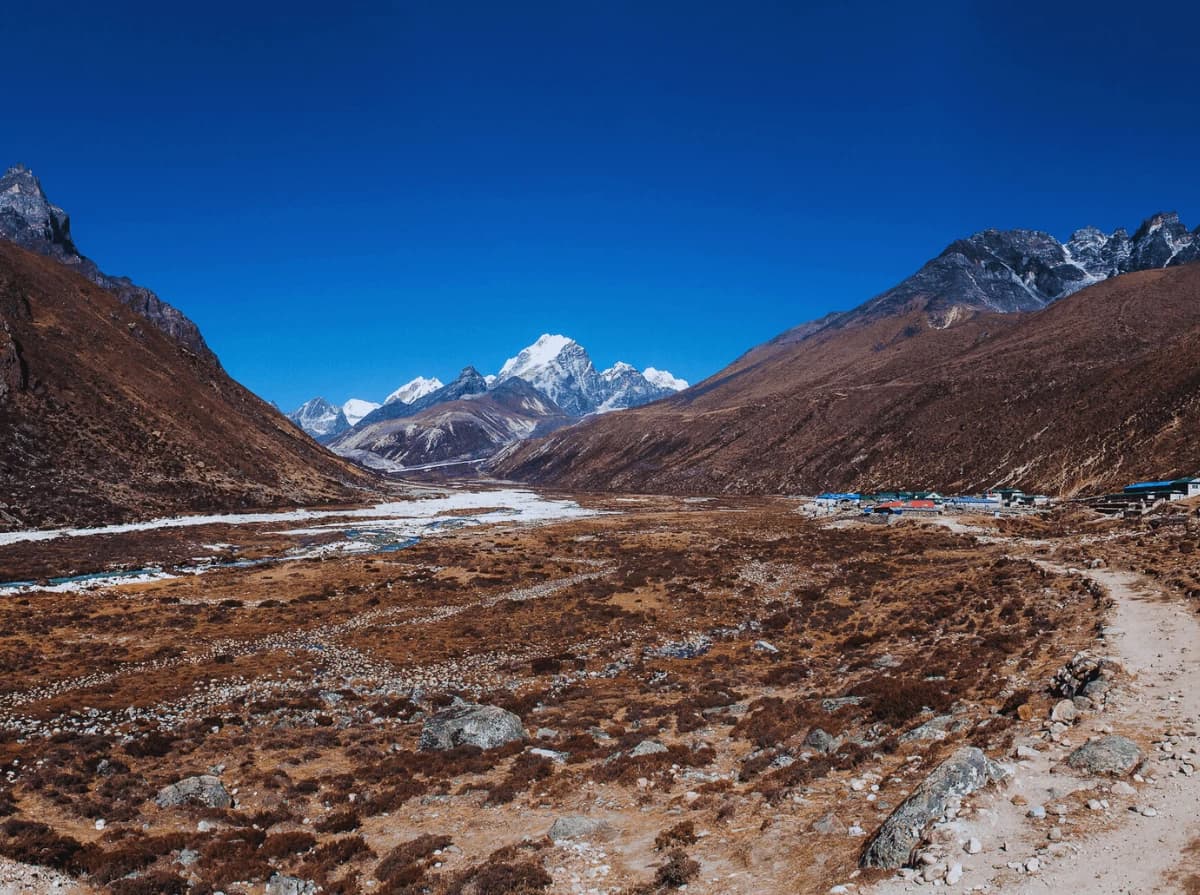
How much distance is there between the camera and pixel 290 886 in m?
14.1

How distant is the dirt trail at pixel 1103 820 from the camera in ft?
33.8

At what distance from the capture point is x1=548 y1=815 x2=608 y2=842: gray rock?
15086 millimetres

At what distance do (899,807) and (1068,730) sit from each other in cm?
560

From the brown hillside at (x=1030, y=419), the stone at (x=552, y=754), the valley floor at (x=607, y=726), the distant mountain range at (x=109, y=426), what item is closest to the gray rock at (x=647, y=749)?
the valley floor at (x=607, y=726)

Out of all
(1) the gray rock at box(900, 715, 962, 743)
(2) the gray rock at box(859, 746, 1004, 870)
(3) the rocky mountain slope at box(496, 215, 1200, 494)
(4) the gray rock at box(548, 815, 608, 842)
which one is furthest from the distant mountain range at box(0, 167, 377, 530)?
(3) the rocky mountain slope at box(496, 215, 1200, 494)

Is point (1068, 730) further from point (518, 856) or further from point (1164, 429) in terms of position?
point (1164, 429)

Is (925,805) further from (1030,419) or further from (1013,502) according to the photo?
(1030,419)

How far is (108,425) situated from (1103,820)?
137769 mm

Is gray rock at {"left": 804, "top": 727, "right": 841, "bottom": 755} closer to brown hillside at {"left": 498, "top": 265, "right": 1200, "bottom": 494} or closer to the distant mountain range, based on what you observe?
brown hillside at {"left": 498, "top": 265, "right": 1200, "bottom": 494}

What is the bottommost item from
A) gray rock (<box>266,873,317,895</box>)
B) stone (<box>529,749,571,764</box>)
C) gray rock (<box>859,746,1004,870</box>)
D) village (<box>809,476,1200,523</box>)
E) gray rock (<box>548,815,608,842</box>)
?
stone (<box>529,749,571,764</box>)

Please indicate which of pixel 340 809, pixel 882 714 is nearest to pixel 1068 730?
pixel 882 714

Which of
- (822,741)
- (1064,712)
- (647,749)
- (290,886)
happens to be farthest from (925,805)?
(290,886)

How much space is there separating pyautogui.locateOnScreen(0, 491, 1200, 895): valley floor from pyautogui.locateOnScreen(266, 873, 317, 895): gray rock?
0.24ft

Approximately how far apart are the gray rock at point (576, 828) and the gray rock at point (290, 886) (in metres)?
4.90
